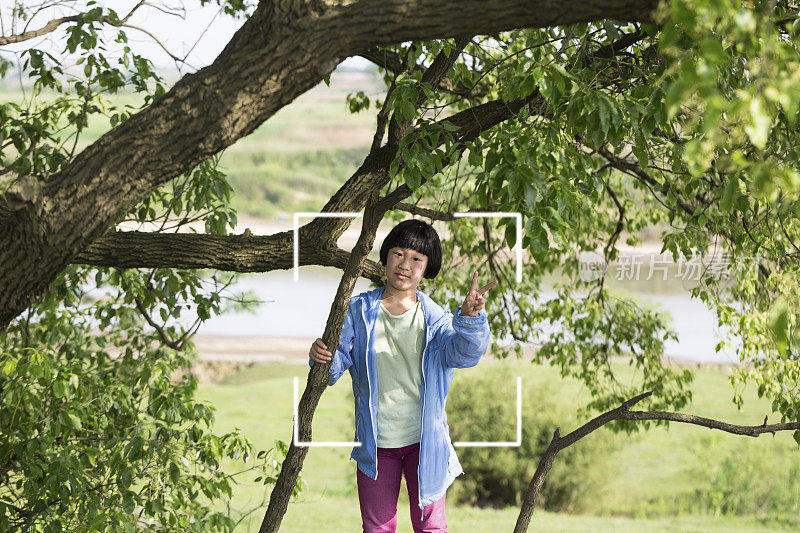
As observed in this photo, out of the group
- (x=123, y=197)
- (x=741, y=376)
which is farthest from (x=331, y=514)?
(x=123, y=197)

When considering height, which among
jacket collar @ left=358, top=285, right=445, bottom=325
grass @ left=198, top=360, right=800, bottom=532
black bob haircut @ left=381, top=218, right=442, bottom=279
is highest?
black bob haircut @ left=381, top=218, right=442, bottom=279

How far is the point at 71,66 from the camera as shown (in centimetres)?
327

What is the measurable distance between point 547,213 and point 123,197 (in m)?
0.87

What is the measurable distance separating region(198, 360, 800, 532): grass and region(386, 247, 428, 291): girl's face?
23.3 feet

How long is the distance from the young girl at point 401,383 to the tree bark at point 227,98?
745 millimetres

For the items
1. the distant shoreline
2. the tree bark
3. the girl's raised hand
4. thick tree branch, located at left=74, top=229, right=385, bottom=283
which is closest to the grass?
the distant shoreline

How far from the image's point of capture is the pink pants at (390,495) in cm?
220

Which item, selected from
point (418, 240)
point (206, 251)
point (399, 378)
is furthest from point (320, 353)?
point (206, 251)

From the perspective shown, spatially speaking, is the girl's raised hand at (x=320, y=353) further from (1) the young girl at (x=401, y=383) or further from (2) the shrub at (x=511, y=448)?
(2) the shrub at (x=511, y=448)

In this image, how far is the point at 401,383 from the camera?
7.26 ft

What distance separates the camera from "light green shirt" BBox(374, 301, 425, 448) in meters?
2.19

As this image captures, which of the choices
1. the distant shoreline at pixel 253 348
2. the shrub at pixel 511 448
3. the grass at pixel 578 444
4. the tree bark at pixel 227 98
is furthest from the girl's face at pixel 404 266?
the distant shoreline at pixel 253 348

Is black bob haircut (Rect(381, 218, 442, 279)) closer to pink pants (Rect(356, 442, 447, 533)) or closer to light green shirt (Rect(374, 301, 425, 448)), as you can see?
light green shirt (Rect(374, 301, 425, 448))

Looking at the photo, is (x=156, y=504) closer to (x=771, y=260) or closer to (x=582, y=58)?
(x=582, y=58)
